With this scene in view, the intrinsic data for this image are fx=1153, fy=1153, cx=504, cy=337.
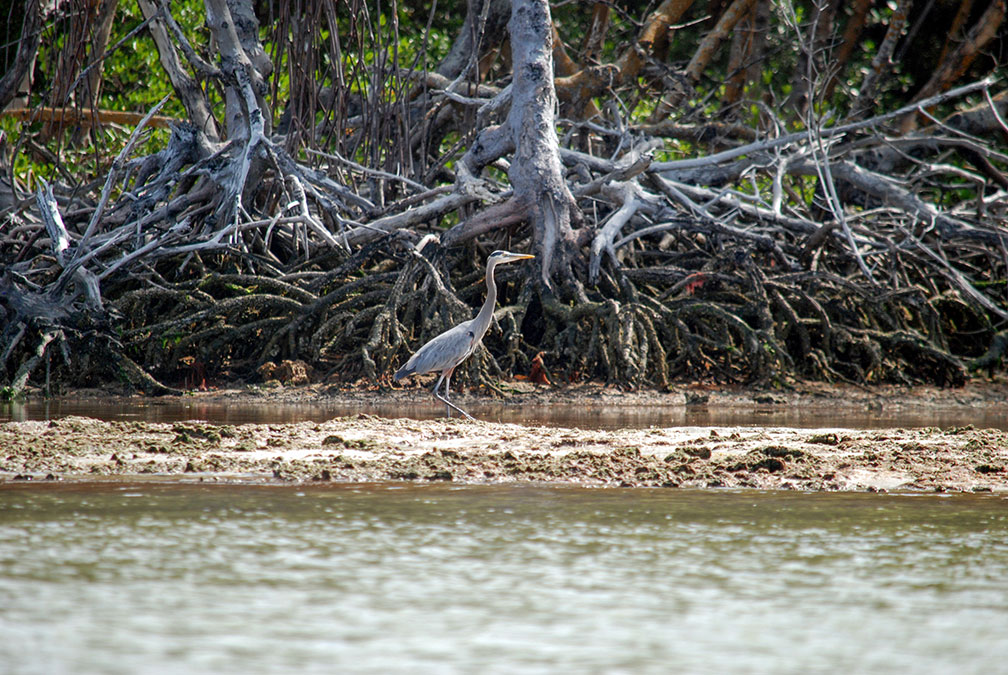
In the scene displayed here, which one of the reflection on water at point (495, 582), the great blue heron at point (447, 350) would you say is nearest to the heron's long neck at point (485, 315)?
the great blue heron at point (447, 350)

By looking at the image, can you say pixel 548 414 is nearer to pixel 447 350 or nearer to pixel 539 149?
pixel 447 350

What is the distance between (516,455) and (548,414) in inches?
79.5

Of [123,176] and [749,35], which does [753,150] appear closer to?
[749,35]

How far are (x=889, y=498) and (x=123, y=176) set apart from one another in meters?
7.29

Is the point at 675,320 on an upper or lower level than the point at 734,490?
upper

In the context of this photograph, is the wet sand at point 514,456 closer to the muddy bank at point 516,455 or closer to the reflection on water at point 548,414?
the muddy bank at point 516,455

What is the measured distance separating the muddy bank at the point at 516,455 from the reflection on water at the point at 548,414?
2.63 ft

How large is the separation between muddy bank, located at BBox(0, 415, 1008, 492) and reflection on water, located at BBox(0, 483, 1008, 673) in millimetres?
344

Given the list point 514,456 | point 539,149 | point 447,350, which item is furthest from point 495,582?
point 539,149

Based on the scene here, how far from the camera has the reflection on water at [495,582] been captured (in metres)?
2.39

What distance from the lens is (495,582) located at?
296 cm

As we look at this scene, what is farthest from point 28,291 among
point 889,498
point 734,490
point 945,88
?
point 945,88

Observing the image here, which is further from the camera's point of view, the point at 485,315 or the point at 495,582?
the point at 485,315

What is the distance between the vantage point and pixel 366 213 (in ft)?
27.4
